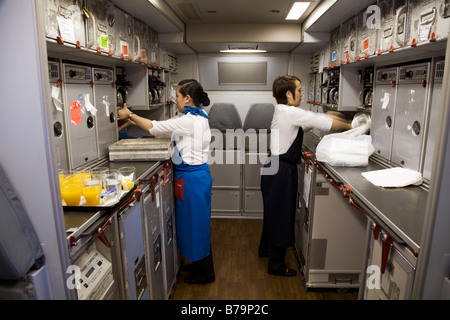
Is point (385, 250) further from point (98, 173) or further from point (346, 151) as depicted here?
point (98, 173)

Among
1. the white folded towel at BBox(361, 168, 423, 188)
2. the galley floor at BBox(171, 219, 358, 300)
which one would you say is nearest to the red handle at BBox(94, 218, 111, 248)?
the galley floor at BBox(171, 219, 358, 300)

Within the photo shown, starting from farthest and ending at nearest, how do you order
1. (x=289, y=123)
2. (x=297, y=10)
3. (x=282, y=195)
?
1. (x=297, y=10)
2. (x=282, y=195)
3. (x=289, y=123)

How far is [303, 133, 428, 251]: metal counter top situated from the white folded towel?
31mm

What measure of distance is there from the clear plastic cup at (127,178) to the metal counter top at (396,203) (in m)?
1.24

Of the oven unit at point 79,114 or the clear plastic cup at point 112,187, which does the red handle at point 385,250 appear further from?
the oven unit at point 79,114

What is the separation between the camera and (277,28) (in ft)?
12.6

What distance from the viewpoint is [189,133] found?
8.03 feet

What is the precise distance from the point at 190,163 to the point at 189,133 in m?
0.24

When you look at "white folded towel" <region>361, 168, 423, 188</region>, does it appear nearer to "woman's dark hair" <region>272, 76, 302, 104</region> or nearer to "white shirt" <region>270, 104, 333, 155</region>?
"white shirt" <region>270, 104, 333, 155</region>

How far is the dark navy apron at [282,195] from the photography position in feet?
8.98

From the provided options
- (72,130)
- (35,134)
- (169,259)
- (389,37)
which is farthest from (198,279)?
(389,37)

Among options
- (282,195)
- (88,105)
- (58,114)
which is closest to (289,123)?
(282,195)

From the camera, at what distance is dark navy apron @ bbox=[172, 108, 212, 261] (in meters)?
2.54

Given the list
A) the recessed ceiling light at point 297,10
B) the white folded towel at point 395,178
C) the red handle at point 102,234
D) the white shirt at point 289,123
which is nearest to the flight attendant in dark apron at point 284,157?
the white shirt at point 289,123
